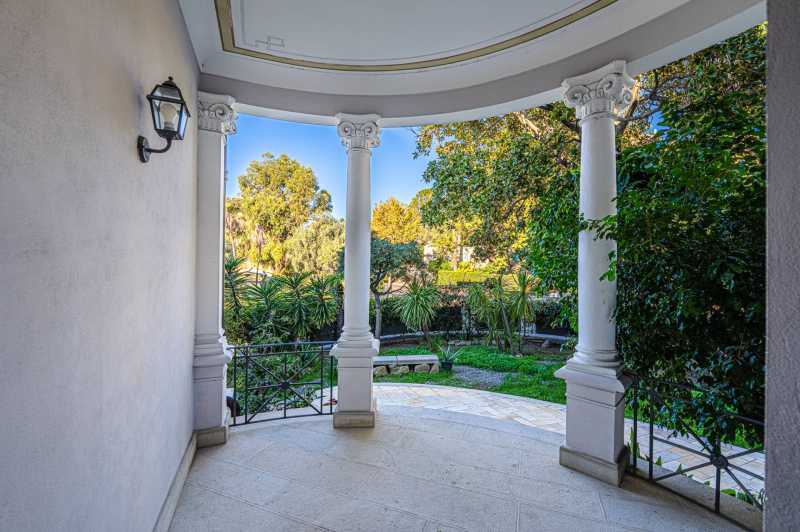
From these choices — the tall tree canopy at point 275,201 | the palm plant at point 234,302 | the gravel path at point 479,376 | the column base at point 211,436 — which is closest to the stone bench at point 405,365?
the gravel path at point 479,376

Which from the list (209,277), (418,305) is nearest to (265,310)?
(418,305)

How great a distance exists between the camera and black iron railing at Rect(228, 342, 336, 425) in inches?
156

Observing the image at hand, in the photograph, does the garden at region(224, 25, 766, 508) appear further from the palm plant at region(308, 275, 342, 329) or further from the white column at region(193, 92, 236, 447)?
the white column at region(193, 92, 236, 447)

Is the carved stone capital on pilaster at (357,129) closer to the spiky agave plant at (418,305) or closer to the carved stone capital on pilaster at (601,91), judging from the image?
the carved stone capital on pilaster at (601,91)

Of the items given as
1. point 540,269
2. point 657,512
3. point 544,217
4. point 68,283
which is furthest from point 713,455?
point 68,283

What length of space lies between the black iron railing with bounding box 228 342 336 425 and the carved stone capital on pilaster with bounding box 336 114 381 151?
2.07 meters

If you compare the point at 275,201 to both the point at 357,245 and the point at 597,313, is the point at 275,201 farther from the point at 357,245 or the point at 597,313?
the point at 597,313

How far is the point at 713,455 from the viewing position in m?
2.45

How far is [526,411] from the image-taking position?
5.40 meters

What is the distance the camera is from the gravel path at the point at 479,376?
23.1ft

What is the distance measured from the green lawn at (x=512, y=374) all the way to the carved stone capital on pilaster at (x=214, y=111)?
521 centimetres

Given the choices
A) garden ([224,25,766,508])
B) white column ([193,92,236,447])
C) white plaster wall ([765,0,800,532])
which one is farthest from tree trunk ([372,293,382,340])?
white plaster wall ([765,0,800,532])

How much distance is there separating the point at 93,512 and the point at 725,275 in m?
2.95

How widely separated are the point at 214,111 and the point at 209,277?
1471mm
